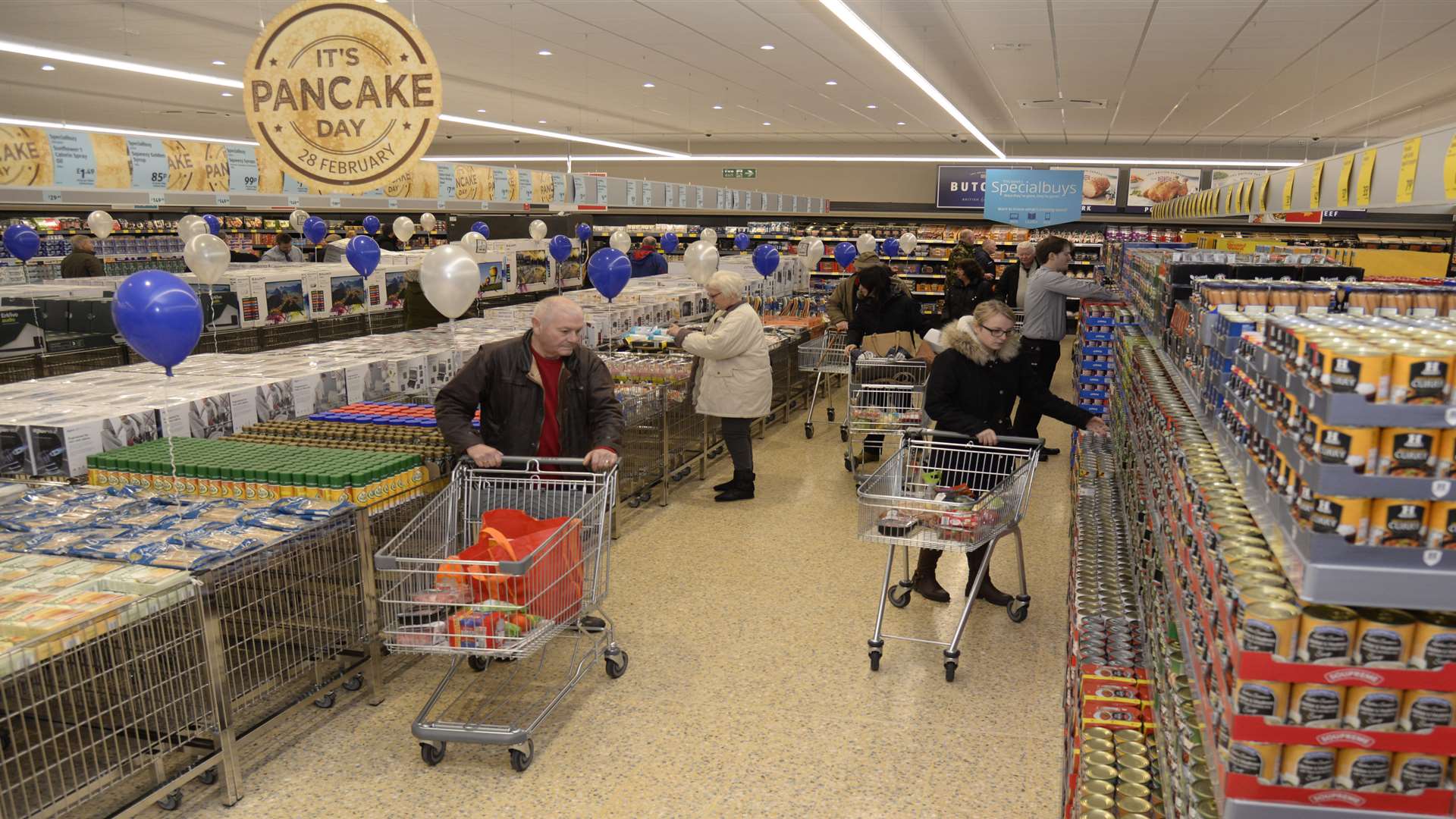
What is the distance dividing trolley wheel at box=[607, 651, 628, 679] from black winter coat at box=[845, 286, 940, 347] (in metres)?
4.89

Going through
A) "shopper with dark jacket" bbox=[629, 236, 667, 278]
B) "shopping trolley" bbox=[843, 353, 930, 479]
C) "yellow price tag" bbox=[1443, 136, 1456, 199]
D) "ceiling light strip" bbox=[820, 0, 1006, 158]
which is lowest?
"shopping trolley" bbox=[843, 353, 930, 479]

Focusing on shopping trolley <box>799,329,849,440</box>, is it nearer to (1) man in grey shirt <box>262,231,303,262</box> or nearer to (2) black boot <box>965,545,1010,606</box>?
(2) black boot <box>965,545,1010,606</box>

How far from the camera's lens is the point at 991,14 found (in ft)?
27.1

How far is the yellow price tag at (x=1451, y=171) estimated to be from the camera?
4027mm

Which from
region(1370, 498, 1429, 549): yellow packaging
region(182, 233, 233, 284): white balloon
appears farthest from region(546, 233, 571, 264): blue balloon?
region(1370, 498, 1429, 549): yellow packaging

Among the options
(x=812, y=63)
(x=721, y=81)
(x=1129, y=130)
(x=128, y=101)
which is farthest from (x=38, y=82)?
(x=1129, y=130)

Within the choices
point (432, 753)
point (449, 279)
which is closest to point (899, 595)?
point (432, 753)

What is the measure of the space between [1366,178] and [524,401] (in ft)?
15.4

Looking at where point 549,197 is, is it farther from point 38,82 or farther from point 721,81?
point 38,82

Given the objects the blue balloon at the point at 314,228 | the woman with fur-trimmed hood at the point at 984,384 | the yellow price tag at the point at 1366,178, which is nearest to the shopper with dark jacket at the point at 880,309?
the woman with fur-trimmed hood at the point at 984,384

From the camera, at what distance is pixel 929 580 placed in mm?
5117

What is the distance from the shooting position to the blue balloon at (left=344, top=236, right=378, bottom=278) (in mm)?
8305

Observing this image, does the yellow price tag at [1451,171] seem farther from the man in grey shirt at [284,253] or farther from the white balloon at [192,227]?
the man in grey shirt at [284,253]

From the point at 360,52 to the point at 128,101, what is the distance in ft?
45.1
